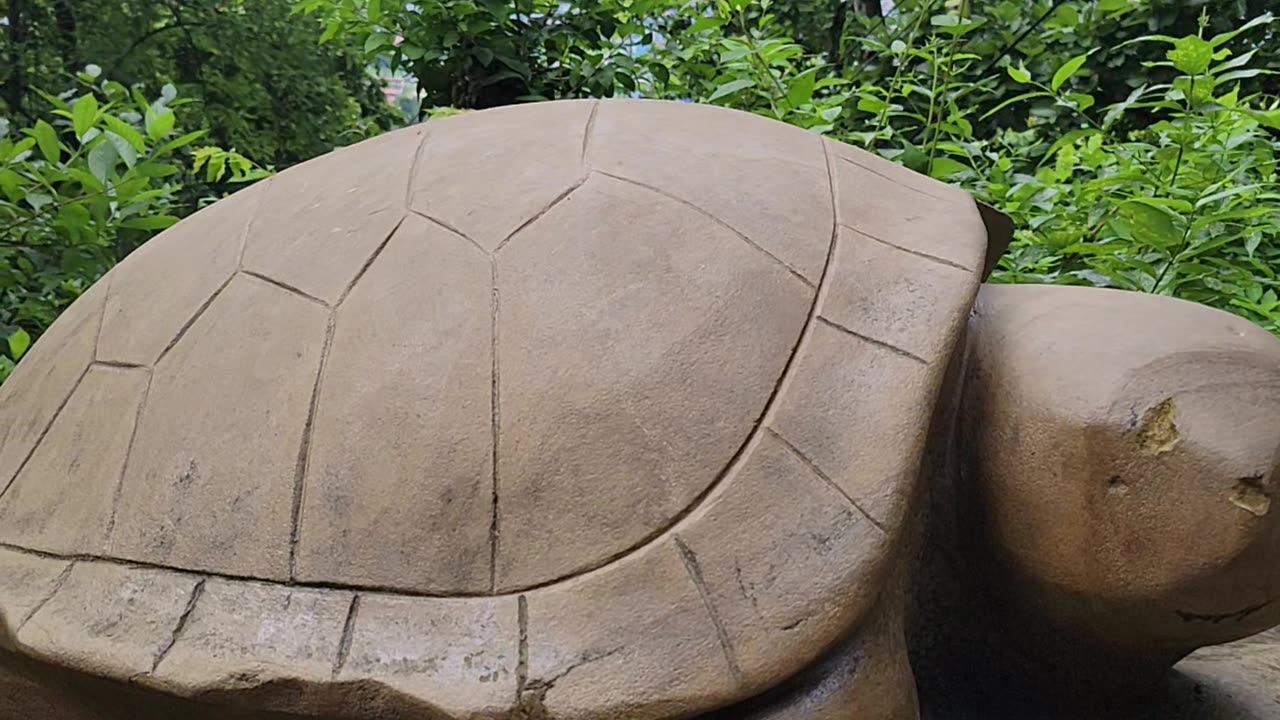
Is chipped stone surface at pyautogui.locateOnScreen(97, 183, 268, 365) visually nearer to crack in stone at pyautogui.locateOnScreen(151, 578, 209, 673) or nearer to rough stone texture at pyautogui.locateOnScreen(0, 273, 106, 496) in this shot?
rough stone texture at pyautogui.locateOnScreen(0, 273, 106, 496)

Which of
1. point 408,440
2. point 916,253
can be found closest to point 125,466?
point 408,440

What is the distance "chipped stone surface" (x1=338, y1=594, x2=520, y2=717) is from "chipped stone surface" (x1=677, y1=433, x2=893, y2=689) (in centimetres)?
19

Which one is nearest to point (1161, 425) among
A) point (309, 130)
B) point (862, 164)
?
point (862, 164)

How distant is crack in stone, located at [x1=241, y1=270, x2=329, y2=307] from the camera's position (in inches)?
40.1

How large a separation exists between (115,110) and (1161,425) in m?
2.44

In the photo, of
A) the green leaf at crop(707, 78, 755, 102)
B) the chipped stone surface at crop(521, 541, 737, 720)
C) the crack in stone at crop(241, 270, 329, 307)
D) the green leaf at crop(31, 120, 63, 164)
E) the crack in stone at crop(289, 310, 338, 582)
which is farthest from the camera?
the green leaf at crop(707, 78, 755, 102)

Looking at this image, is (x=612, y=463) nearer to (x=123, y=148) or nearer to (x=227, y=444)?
(x=227, y=444)

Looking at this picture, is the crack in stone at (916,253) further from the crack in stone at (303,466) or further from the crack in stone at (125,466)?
the crack in stone at (125,466)

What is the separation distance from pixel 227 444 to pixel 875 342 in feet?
2.16

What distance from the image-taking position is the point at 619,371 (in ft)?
3.00

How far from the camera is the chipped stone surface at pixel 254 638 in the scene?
85 cm

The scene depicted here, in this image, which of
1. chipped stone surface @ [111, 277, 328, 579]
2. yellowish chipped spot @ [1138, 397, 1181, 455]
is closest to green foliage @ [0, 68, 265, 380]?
chipped stone surface @ [111, 277, 328, 579]

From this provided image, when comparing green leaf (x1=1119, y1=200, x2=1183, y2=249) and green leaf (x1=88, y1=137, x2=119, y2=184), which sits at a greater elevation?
green leaf (x1=1119, y1=200, x2=1183, y2=249)

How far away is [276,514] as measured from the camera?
930 millimetres
